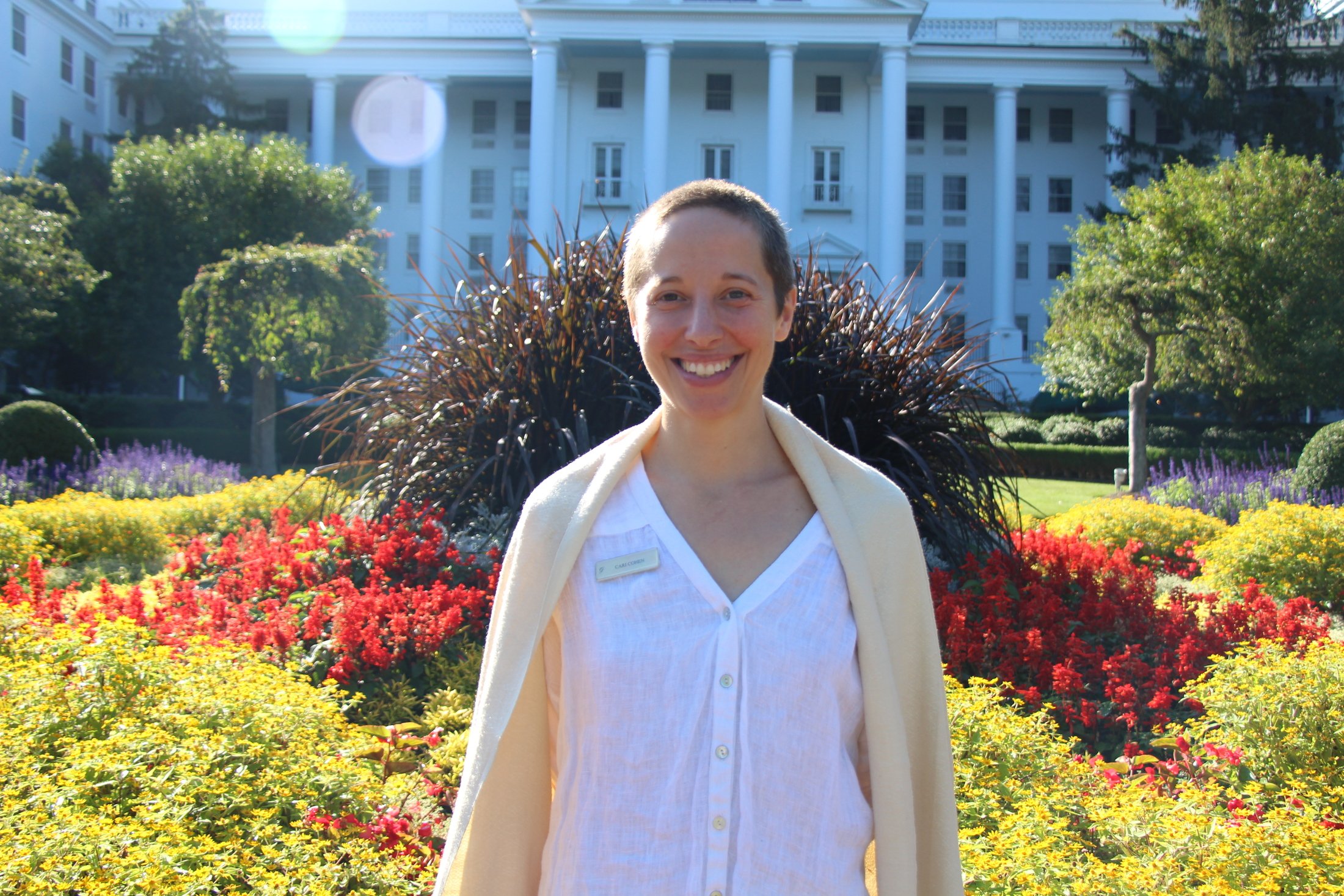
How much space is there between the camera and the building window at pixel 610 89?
45000 mm

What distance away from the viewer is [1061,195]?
47.2m

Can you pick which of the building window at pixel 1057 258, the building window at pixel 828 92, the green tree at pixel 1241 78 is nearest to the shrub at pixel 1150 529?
the green tree at pixel 1241 78

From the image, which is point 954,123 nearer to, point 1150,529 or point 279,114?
point 279,114

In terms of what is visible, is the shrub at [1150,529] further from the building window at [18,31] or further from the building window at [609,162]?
the building window at [18,31]

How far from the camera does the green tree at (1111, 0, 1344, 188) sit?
123 feet

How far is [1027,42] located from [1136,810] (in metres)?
46.2

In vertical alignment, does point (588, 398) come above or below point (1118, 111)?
below

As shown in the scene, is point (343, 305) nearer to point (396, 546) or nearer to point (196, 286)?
point (196, 286)

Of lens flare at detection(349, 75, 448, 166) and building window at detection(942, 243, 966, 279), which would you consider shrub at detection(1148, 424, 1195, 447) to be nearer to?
building window at detection(942, 243, 966, 279)

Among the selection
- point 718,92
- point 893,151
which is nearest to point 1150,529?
point 893,151

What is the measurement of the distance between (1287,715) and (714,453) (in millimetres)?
3005

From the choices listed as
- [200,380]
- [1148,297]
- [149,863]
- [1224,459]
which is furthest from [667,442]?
[200,380]

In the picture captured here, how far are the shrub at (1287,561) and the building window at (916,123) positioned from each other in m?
42.5

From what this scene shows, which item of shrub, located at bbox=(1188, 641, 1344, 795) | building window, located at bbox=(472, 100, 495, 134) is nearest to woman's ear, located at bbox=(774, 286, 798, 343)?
shrub, located at bbox=(1188, 641, 1344, 795)
